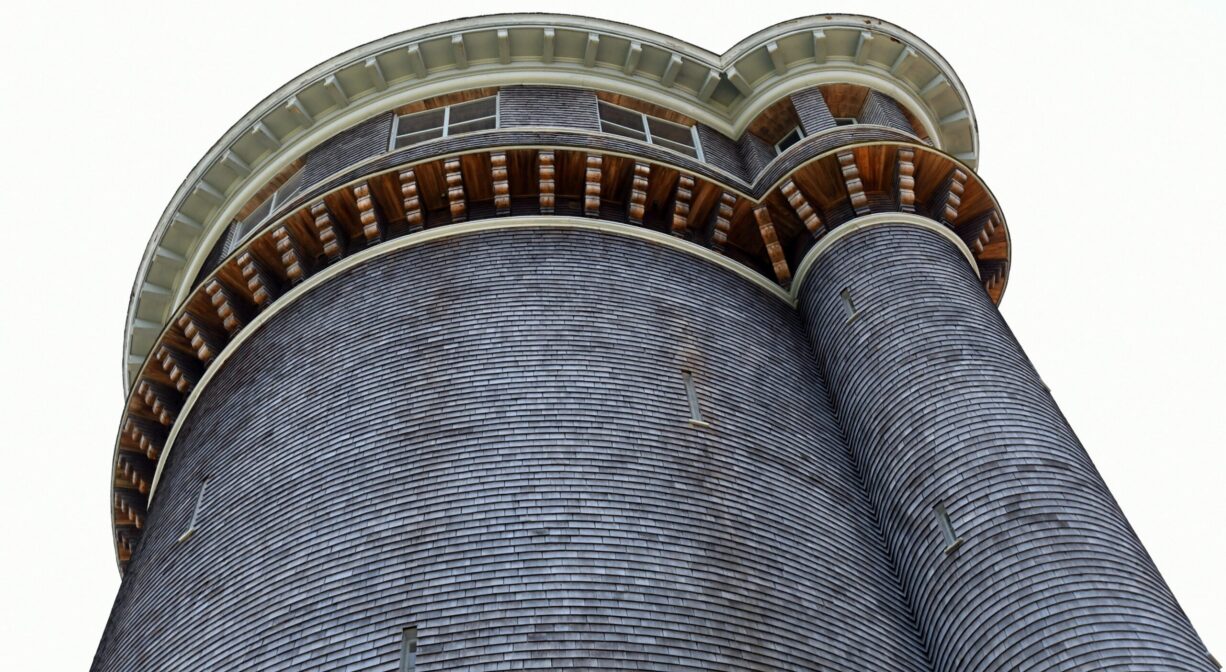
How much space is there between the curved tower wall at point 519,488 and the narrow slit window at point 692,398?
147 mm

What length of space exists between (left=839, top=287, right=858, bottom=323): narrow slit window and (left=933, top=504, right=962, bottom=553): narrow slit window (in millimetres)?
4665

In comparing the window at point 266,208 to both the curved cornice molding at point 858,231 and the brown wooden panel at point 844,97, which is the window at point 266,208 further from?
the brown wooden panel at point 844,97

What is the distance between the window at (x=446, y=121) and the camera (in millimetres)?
24922

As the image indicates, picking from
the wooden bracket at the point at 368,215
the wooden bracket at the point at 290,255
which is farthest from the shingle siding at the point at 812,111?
the wooden bracket at the point at 290,255

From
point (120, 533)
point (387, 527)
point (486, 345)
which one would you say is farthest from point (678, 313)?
point (120, 533)

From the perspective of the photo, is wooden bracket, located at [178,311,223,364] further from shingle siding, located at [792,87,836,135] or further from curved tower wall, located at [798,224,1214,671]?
shingle siding, located at [792,87,836,135]

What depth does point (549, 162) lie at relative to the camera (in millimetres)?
22203

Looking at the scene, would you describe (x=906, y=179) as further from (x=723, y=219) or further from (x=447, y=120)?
(x=447, y=120)

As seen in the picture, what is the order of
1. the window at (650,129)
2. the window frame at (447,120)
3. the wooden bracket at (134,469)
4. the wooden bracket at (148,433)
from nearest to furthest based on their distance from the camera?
1. the wooden bracket at (148,433)
2. the wooden bracket at (134,469)
3. the window frame at (447,120)
4. the window at (650,129)

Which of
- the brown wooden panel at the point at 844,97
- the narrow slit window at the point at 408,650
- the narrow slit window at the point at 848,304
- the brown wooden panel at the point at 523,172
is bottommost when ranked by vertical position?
the narrow slit window at the point at 408,650

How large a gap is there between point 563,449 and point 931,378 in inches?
237

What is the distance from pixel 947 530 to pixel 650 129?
12476 mm

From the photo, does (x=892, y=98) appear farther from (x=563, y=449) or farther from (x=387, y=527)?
(x=387, y=527)

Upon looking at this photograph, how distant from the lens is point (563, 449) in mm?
16266
